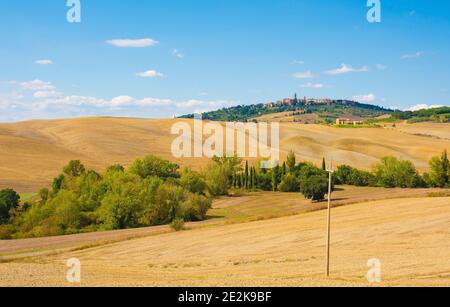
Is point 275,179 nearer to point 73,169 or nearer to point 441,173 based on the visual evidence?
point 441,173

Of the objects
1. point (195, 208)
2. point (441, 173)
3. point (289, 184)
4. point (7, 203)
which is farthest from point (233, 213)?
point (441, 173)

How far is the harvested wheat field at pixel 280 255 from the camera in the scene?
25344 mm

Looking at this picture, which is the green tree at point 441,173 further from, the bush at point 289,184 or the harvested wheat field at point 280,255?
the harvested wheat field at point 280,255

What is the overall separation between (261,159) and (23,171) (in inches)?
2019

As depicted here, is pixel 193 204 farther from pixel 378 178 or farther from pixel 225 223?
pixel 378 178

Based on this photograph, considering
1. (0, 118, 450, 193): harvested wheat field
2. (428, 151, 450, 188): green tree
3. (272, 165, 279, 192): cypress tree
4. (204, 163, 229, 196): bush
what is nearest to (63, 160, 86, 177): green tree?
(0, 118, 450, 193): harvested wheat field

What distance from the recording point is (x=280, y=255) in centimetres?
3622

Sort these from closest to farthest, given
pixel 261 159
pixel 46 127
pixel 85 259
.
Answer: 1. pixel 85 259
2. pixel 261 159
3. pixel 46 127

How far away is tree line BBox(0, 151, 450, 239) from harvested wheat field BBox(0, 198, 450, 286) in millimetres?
12352

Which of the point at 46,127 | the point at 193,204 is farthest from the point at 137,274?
the point at 46,127

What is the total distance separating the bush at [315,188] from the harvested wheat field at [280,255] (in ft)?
58.8

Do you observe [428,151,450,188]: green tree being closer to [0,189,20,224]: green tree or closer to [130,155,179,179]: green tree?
[130,155,179,179]: green tree

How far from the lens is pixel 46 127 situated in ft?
521

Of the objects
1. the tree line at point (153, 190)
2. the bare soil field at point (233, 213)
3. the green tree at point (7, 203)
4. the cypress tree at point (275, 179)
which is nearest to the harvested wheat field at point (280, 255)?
the bare soil field at point (233, 213)
